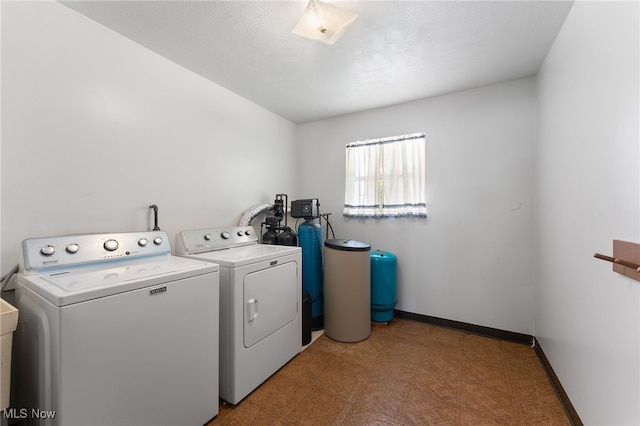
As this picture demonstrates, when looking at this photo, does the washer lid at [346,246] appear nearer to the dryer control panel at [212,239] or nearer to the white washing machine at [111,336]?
the dryer control panel at [212,239]

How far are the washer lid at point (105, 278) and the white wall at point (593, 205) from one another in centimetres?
199

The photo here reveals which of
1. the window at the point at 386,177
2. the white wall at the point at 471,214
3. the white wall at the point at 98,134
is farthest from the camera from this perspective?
the window at the point at 386,177

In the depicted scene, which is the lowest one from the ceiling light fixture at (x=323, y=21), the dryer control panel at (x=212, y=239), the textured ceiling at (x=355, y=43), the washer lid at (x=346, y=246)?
the washer lid at (x=346, y=246)

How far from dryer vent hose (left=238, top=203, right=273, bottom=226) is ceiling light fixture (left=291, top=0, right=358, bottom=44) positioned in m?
1.72

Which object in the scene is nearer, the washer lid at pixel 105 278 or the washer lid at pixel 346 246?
the washer lid at pixel 105 278

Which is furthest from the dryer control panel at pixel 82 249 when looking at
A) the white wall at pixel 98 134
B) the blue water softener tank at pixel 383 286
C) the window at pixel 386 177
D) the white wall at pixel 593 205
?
the white wall at pixel 593 205

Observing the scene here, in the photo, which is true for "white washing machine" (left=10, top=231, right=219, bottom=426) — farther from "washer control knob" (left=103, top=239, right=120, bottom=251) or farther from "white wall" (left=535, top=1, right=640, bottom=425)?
"white wall" (left=535, top=1, right=640, bottom=425)

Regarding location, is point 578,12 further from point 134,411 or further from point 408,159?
Answer: point 134,411

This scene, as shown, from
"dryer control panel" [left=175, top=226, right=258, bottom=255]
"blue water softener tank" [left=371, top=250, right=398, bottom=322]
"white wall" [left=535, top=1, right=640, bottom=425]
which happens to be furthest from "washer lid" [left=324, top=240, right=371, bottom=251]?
"white wall" [left=535, top=1, right=640, bottom=425]

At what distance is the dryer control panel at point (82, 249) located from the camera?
125 cm

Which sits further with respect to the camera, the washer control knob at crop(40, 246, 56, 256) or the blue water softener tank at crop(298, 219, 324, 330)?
the blue water softener tank at crop(298, 219, 324, 330)

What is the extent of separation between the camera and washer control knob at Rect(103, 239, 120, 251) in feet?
4.88

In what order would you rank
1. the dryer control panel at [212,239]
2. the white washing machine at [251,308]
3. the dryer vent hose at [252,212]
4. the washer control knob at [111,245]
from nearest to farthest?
the washer control knob at [111,245] → the white washing machine at [251,308] → the dryer control panel at [212,239] → the dryer vent hose at [252,212]

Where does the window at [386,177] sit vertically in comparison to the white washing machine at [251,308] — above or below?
above
